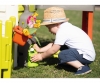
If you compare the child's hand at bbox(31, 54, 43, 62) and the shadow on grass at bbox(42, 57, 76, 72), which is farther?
the shadow on grass at bbox(42, 57, 76, 72)

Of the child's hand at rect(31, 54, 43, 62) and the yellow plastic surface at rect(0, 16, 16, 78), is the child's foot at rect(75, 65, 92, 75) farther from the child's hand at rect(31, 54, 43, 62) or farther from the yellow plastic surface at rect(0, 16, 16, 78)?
the yellow plastic surface at rect(0, 16, 16, 78)

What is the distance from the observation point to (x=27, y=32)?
3373mm

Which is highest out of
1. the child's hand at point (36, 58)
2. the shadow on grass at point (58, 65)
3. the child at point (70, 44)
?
the child at point (70, 44)

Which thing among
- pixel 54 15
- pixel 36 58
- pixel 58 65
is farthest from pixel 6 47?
pixel 58 65

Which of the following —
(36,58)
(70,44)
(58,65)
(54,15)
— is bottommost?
(58,65)

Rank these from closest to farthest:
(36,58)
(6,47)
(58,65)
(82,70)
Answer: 1. (6,47)
2. (82,70)
3. (36,58)
4. (58,65)

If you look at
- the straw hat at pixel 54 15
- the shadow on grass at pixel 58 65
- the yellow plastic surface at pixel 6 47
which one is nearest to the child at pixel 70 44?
the straw hat at pixel 54 15

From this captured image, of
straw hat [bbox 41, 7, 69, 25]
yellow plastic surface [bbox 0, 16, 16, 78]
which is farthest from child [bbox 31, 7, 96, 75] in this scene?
yellow plastic surface [bbox 0, 16, 16, 78]

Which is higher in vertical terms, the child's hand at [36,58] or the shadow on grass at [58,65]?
the child's hand at [36,58]

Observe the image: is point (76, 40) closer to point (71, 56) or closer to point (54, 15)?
point (71, 56)

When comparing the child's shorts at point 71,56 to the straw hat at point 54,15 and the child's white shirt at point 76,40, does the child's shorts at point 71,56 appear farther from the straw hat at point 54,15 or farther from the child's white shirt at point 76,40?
the straw hat at point 54,15

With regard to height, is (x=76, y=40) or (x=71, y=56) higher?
(x=76, y=40)

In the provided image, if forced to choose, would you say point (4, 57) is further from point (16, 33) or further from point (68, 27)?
point (68, 27)
